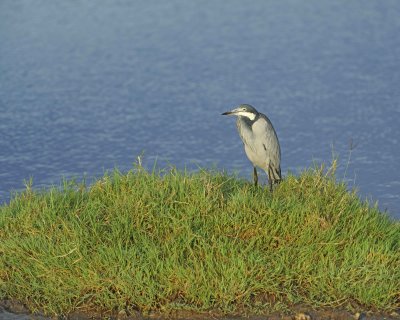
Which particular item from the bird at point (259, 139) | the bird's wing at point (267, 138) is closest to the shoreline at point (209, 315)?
the bird at point (259, 139)

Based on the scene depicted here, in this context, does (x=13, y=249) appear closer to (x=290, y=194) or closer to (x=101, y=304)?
(x=101, y=304)

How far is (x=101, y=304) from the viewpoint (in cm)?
683

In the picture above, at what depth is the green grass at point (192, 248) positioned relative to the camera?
22.5 ft

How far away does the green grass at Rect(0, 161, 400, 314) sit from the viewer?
684cm

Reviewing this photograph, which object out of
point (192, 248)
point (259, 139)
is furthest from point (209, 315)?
point (259, 139)

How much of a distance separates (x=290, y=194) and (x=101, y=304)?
2.18 meters

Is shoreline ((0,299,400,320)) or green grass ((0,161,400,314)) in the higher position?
green grass ((0,161,400,314))

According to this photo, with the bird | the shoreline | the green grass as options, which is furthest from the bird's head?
the shoreline

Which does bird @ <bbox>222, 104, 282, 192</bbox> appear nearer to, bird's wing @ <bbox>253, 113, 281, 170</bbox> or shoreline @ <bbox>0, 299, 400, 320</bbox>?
bird's wing @ <bbox>253, 113, 281, 170</bbox>

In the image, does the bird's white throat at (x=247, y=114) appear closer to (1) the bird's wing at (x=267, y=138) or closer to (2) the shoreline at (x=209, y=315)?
(1) the bird's wing at (x=267, y=138)

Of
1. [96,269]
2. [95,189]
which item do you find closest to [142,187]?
[95,189]

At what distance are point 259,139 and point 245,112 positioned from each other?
296mm

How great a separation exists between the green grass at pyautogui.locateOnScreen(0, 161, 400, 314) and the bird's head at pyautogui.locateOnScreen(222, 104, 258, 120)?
854 mm

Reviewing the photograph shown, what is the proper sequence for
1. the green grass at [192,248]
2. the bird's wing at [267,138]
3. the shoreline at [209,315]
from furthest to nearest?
the bird's wing at [267,138] → the green grass at [192,248] → the shoreline at [209,315]
